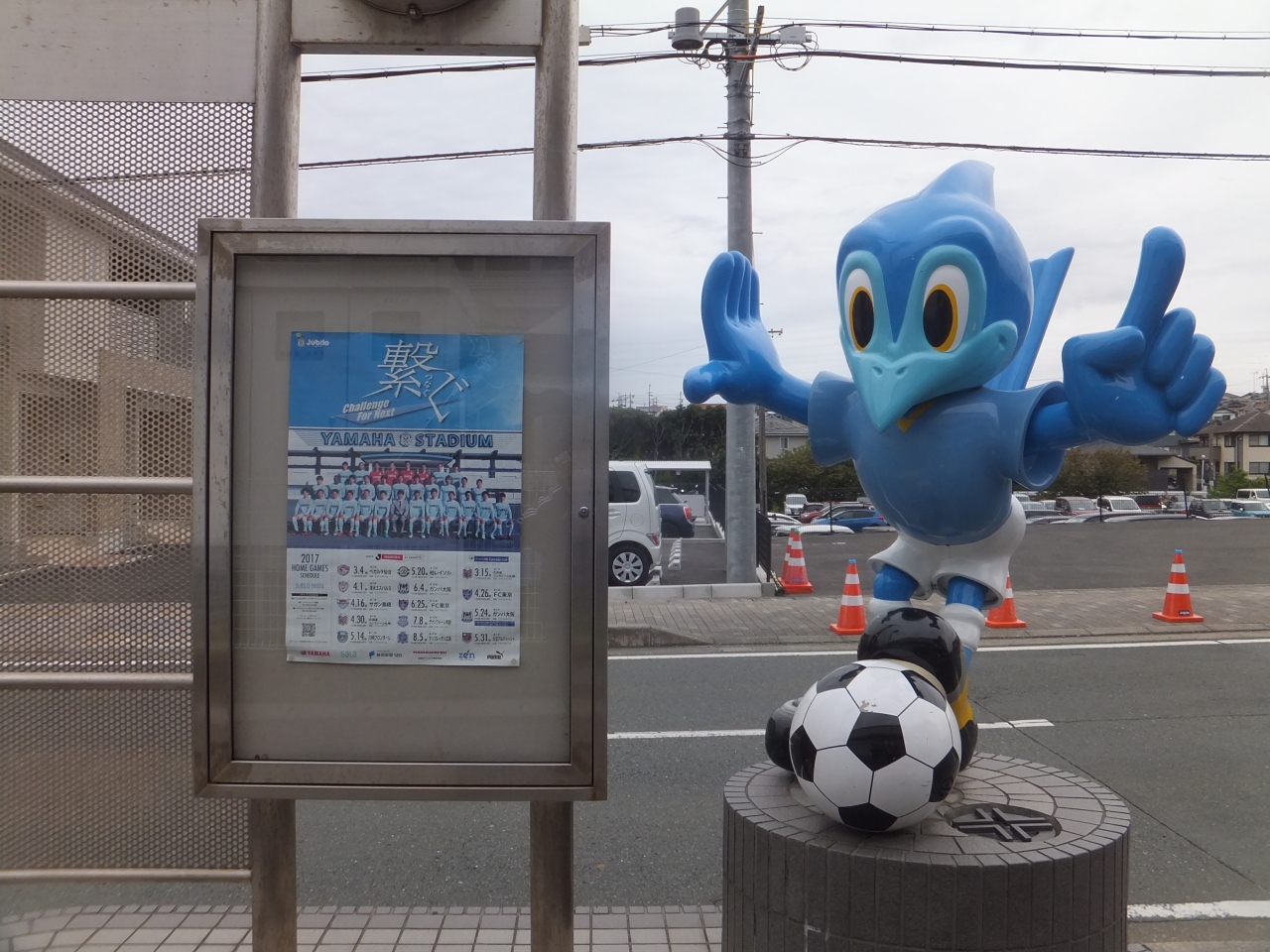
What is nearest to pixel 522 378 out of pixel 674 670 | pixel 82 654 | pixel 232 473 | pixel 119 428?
pixel 232 473

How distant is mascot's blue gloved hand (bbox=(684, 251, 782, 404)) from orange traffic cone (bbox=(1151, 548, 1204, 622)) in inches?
328

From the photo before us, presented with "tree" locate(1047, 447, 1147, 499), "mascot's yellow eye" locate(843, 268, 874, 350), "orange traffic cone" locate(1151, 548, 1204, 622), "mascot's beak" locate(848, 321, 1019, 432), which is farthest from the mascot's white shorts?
"tree" locate(1047, 447, 1147, 499)

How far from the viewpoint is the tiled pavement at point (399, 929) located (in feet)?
11.8

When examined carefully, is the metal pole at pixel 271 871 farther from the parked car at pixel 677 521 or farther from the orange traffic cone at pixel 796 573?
the parked car at pixel 677 521

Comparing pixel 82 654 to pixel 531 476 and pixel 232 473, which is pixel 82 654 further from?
pixel 531 476

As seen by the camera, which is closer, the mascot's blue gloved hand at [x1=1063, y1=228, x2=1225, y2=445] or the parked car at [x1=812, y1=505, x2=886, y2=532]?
the mascot's blue gloved hand at [x1=1063, y1=228, x2=1225, y2=445]

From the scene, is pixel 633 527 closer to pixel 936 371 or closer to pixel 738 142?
pixel 738 142

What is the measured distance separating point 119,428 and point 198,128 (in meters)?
0.83

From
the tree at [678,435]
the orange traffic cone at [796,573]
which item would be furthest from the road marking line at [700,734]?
the tree at [678,435]

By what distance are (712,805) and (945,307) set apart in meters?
3.13

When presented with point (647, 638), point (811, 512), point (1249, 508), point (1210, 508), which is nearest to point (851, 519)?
point (811, 512)

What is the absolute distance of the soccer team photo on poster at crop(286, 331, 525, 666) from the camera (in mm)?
2586

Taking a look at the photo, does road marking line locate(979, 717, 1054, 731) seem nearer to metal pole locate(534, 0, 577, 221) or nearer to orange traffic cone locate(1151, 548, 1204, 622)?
orange traffic cone locate(1151, 548, 1204, 622)

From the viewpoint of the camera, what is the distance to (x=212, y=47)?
8.86ft
